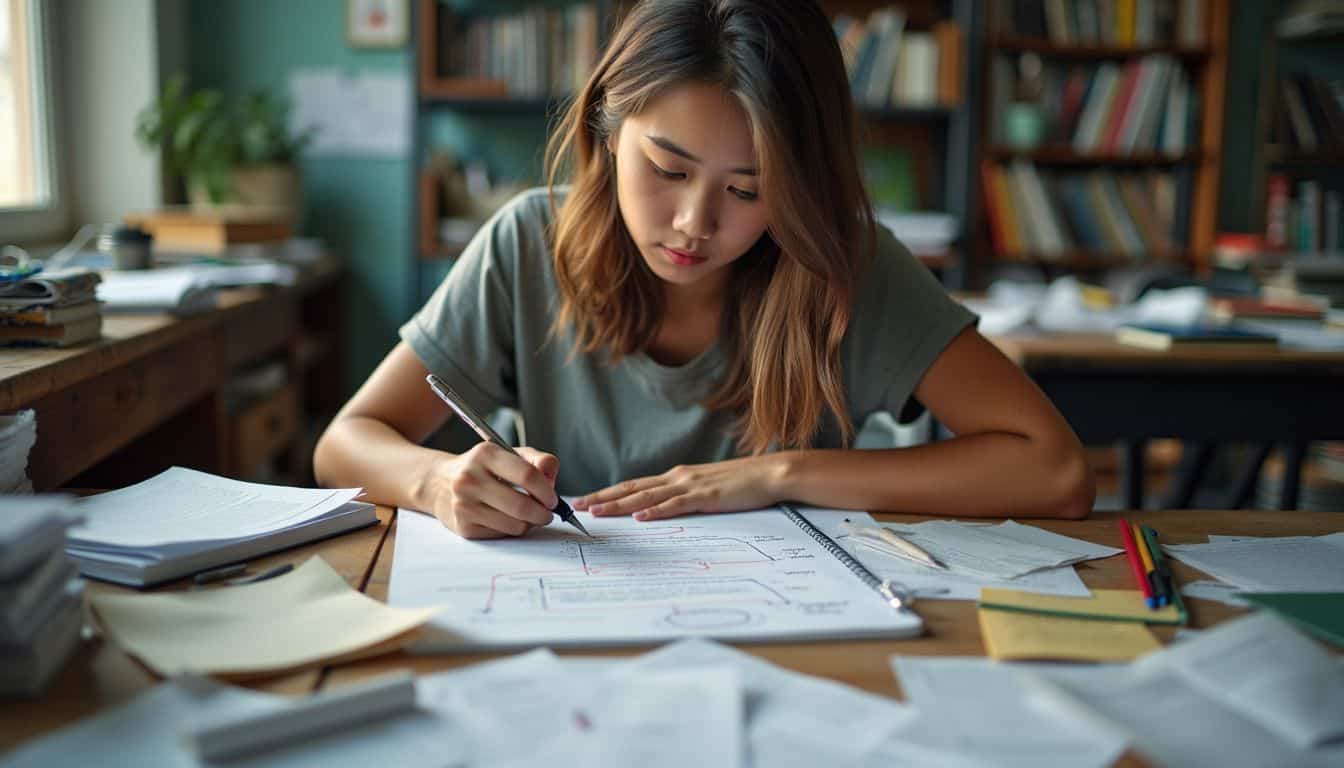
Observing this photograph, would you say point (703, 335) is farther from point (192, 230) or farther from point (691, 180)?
point (192, 230)

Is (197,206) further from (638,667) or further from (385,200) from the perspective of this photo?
(638,667)

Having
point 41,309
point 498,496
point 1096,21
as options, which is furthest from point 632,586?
point 1096,21

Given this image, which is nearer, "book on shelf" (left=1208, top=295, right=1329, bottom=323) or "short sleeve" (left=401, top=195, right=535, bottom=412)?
"short sleeve" (left=401, top=195, right=535, bottom=412)

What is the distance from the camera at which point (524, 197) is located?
140 cm

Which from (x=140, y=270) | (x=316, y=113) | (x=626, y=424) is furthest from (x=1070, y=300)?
(x=316, y=113)

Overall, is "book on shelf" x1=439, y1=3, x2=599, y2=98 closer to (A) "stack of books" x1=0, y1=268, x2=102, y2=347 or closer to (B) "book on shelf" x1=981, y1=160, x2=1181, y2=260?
(B) "book on shelf" x1=981, y1=160, x2=1181, y2=260

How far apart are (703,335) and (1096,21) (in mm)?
2742

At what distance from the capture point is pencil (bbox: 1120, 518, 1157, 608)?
2.66ft

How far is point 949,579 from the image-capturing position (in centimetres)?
86

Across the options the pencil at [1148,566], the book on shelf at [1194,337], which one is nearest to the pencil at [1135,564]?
the pencil at [1148,566]

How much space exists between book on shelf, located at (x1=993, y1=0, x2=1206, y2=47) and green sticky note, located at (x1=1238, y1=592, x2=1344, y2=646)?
9.78 ft

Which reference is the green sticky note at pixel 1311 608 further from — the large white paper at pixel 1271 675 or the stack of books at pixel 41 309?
the stack of books at pixel 41 309

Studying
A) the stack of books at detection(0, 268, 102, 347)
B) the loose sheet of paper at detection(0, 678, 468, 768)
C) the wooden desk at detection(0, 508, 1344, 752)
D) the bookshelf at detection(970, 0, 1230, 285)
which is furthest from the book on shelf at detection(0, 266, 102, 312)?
the bookshelf at detection(970, 0, 1230, 285)

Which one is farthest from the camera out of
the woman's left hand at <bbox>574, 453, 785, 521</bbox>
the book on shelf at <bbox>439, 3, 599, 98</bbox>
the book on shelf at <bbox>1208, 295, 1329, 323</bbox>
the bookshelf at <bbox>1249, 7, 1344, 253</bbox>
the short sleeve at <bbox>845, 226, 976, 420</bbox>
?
the bookshelf at <bbox>1249, 7, 1344, 253</bbox>
